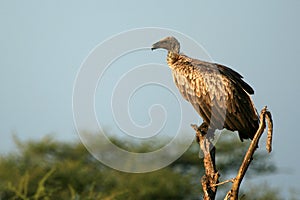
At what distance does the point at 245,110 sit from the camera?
283 inches

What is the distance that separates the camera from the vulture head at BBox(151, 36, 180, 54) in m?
7.91

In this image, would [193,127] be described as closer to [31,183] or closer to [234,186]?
[234,186]

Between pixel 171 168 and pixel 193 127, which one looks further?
pixel 171 168

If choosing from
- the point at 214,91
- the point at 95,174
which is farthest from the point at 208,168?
the point at 95,174

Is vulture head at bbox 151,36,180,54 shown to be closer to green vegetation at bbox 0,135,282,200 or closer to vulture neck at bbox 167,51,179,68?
vulture neck at bbox 167,51,179,68

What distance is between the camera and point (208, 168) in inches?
267

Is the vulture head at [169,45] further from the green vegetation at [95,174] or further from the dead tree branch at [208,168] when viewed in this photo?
the green vegetation at [95,174]

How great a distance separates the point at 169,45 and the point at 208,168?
1751 millimetres

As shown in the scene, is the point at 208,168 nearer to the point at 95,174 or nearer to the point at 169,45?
the point at 169,45

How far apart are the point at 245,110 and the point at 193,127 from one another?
0.54m

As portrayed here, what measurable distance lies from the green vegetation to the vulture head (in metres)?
12.6

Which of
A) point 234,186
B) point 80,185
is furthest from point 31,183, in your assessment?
point 234,186

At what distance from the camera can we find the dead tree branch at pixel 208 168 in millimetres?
6639

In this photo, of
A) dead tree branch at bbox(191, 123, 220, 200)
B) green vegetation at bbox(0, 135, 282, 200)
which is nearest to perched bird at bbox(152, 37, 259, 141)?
dead tree branch at bbox(191, 123, 220, 200)
